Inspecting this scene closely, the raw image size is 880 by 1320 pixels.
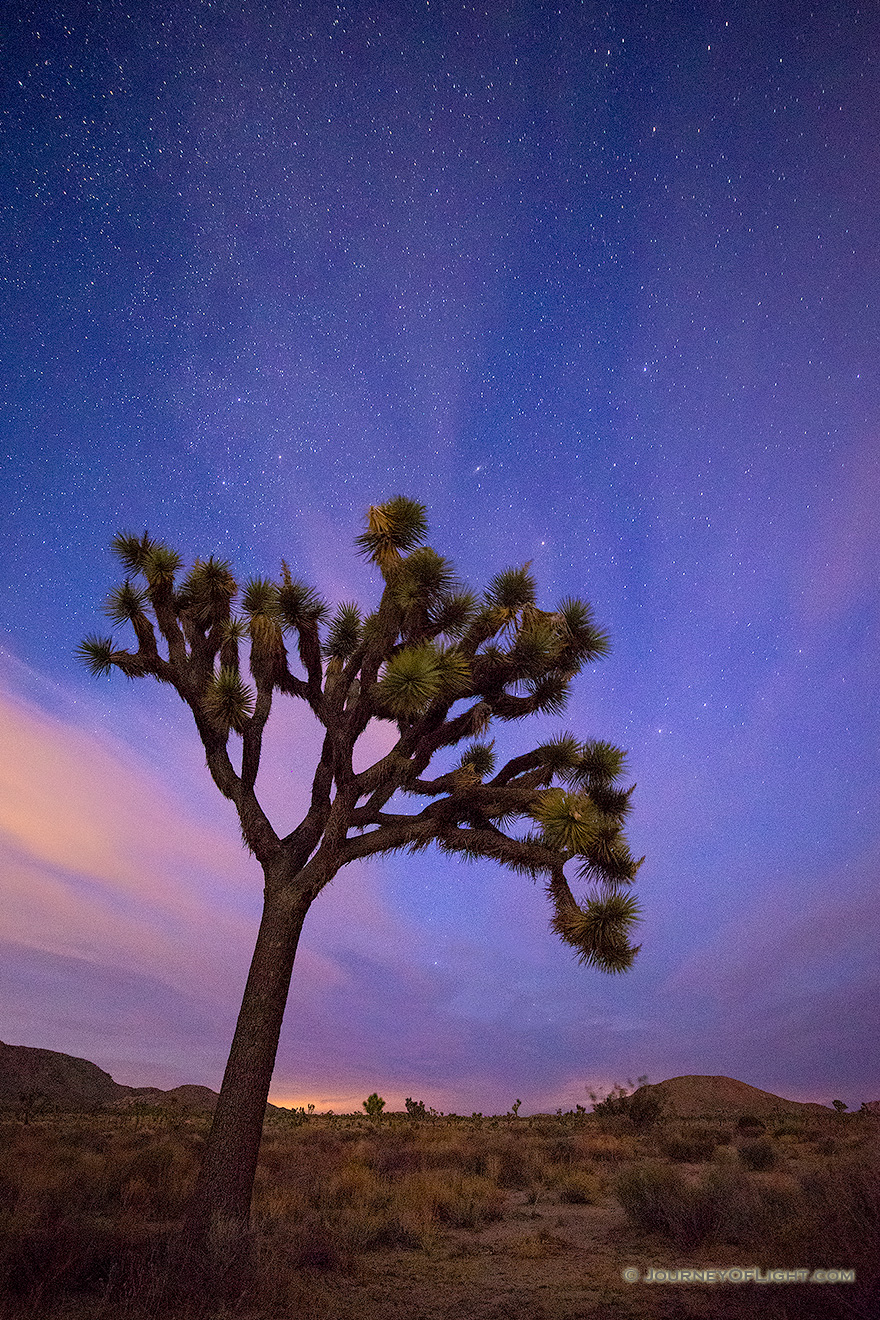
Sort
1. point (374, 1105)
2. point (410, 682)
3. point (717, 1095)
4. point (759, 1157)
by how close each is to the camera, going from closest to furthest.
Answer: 1. point (410, 682)
2. point (759, 1157)
3. point (374, 1105)
4. point (717, 1095)

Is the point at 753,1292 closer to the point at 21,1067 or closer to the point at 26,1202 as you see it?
the point at 26,1202

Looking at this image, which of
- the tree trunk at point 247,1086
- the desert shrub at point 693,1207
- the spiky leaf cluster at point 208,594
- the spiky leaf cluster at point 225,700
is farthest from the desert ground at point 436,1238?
the spiky leaf cluster at point 208,594

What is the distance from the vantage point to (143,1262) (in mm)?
6117

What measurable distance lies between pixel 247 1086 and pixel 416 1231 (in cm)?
334

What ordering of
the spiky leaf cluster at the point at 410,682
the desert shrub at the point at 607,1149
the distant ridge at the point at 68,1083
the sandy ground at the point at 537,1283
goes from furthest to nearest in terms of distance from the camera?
the distant ridge at the point at 68,1083 < the desert shrub at the point at 607,1149 < the spiky leaf cluster at the point at 410,682 < the sandy ground at the point at 537,1283

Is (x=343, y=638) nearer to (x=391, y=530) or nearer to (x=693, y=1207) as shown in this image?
(x=391, y=530)

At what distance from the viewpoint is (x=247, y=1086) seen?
7934mm

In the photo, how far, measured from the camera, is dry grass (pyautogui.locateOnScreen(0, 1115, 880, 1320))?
223 inches

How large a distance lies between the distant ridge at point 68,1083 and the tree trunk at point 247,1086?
50.4m

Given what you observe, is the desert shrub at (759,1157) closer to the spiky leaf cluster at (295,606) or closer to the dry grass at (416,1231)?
the dry grass at (416,1231)

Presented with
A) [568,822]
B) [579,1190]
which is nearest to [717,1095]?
[579,1190]

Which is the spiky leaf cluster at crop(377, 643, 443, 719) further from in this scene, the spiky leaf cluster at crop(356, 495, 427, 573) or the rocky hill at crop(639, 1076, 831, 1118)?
the rocky hill at crop(639, 1076, 831, 1118)

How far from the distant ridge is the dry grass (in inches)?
1754

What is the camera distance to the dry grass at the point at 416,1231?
18.6 feet
